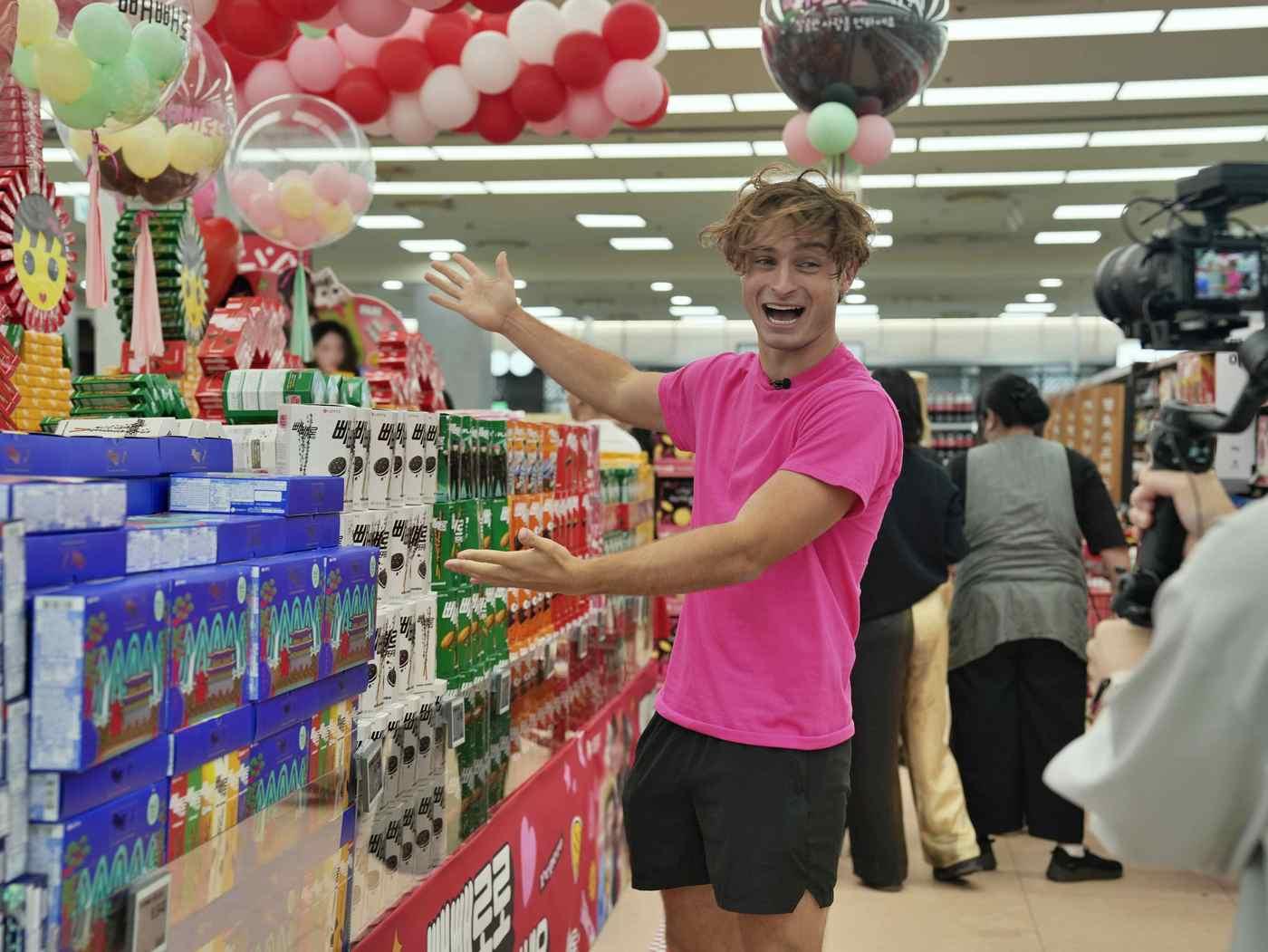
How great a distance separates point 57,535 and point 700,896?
120cm

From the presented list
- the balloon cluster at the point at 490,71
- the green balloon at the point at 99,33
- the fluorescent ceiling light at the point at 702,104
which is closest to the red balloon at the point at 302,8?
the balloon cluster at the point at 490,71

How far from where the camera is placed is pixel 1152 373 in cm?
940

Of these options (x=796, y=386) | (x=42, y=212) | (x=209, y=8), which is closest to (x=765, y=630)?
(x=796, y=386)

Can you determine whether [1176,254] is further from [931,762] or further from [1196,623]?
[931,762]

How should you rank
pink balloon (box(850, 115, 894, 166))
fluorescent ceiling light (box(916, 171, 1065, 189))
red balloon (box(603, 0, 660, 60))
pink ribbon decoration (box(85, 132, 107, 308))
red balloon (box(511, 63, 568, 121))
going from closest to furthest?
pink ribbon decoration (box(85, 132, 107, 308))
pink balloon (box(850, 115, 894, 166))
red balloon (box(603, 0, 660, 60))
red balloon (box(511, 63, 568, 121))
fluorescent ceiling light (box(916, 171, 1065, 189))

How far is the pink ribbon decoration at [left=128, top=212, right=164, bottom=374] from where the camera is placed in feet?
9.21

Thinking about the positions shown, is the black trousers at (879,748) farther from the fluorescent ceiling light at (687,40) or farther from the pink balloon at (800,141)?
the fluorescent ceiling light at (687,40)

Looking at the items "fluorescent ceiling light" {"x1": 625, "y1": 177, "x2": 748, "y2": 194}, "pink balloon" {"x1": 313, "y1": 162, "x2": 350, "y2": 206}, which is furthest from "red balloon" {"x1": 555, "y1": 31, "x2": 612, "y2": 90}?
"fluorescent ceiling light" {"x1": 625, "y1": 177, "x2": 748, "y2": 194}

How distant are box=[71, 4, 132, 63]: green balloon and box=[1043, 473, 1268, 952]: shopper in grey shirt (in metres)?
2.06

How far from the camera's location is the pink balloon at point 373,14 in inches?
168

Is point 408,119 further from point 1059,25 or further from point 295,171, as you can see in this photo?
point 1059,25

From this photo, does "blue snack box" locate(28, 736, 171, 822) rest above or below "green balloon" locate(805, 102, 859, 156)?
below

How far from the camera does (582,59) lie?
515 centimetres

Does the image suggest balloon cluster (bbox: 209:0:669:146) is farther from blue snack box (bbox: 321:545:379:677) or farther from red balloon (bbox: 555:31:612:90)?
blue snack box (bbox: 321:545:379:677)
